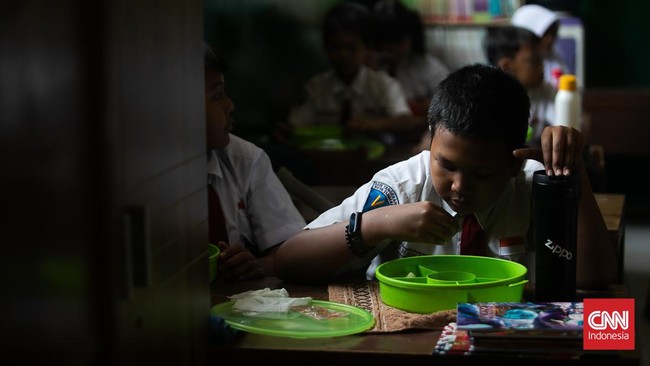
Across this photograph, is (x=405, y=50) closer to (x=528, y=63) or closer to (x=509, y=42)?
Answer: (x=509, y=42)

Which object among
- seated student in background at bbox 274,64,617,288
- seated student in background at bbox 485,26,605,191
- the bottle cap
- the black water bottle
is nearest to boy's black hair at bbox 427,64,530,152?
seated student in background at bbox 274,64,617,288

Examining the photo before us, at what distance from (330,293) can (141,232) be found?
0.58 metres

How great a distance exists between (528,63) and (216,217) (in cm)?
266

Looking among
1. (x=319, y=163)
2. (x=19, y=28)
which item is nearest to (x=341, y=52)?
(x=319, y=163)

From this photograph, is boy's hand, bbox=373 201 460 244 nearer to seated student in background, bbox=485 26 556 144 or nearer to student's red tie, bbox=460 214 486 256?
student's red tie, bbox=460 214 486 256

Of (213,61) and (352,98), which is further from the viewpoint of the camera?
(352,98)

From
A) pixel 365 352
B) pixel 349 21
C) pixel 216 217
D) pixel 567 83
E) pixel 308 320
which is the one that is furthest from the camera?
pixel 349 21

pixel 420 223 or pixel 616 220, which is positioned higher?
pixel 420 223

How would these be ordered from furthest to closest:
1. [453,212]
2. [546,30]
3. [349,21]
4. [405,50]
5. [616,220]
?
[405,50] < [349,21] < [546,30] < [616,220] < [453,212]

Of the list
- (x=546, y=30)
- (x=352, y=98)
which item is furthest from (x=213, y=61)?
(x=546, y=30)

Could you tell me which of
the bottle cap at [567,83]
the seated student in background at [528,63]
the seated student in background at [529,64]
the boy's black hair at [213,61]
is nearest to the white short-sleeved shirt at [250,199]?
the boy's black hair at [213,61]

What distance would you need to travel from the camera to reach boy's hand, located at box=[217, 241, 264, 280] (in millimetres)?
1803

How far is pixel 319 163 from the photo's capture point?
340 cm

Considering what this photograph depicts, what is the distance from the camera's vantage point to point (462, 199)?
5.70 ft
